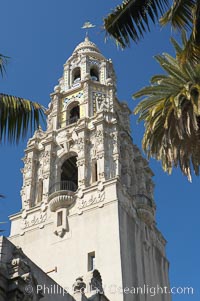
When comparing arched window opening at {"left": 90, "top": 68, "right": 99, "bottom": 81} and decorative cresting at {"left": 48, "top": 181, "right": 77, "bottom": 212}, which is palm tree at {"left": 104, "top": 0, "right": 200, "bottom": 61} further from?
arched window opening at {"left": 90, "top": 68, "right": 99, "bottom": 81}

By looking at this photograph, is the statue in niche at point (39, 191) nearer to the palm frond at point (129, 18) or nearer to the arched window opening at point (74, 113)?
the arched window opening at point (74, 113)

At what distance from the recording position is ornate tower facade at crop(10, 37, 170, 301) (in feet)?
107

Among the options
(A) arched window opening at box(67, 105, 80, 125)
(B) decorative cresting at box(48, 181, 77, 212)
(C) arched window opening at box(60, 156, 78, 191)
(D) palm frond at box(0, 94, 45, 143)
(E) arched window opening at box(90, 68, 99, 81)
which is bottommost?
(D) palm frond at box(0, 94, 45, 143)

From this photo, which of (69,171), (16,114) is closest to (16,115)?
(16,114)

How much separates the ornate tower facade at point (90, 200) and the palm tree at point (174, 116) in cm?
1610

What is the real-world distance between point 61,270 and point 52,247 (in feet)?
6.74

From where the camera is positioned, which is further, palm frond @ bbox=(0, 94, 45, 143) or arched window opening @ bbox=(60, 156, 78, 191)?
arched window opening @ bbox=(60, 156, 78, 191)

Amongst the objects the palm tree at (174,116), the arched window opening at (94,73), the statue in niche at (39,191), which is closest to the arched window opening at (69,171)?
the statue in niche at (39,191)

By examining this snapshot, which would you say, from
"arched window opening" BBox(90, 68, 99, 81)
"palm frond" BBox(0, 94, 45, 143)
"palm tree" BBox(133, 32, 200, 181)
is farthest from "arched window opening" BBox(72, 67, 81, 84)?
"palm frond" BBox(0, 94, 45, 143)

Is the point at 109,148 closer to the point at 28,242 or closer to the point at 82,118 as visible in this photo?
the point at 82,118

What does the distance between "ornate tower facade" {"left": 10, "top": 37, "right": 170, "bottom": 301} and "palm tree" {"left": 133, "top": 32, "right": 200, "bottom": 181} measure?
16095 mm

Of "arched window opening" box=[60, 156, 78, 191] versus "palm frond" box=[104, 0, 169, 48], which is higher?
"arched window opening" box=[60, 156, 78, 191]

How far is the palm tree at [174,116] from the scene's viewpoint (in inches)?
574

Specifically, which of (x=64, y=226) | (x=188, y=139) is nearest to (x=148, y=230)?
(x=64, y=226)
